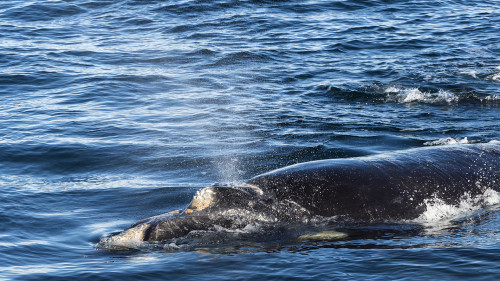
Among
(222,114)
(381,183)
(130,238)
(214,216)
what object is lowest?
(222,114)

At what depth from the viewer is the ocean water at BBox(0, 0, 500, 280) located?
789 cm

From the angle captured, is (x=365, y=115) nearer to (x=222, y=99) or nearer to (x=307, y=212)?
(x=222, y=99)

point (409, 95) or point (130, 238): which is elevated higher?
point (130, 238)

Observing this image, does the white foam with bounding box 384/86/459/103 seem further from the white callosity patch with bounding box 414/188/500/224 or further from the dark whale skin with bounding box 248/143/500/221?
the white callosity patch with bounding box 414/188/500/224

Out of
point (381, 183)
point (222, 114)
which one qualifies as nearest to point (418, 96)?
point (222, 114)

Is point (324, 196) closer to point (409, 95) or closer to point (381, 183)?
point (381, 183)

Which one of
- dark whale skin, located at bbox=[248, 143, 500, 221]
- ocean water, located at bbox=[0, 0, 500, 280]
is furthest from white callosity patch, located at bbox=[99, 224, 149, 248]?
dark whale skin, located at bbox=[248, 143, 500, 221]

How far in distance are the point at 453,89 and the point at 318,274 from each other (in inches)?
423

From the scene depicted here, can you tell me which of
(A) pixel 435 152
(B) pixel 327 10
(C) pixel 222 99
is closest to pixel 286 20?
(B) pixel 327 10

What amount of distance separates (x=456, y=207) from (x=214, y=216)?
9.50 feet

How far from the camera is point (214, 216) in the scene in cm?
810

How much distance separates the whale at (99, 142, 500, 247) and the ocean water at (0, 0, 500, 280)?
224 mm

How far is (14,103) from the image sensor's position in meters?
Result: 17.7

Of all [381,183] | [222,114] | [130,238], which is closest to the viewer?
[130,238]
